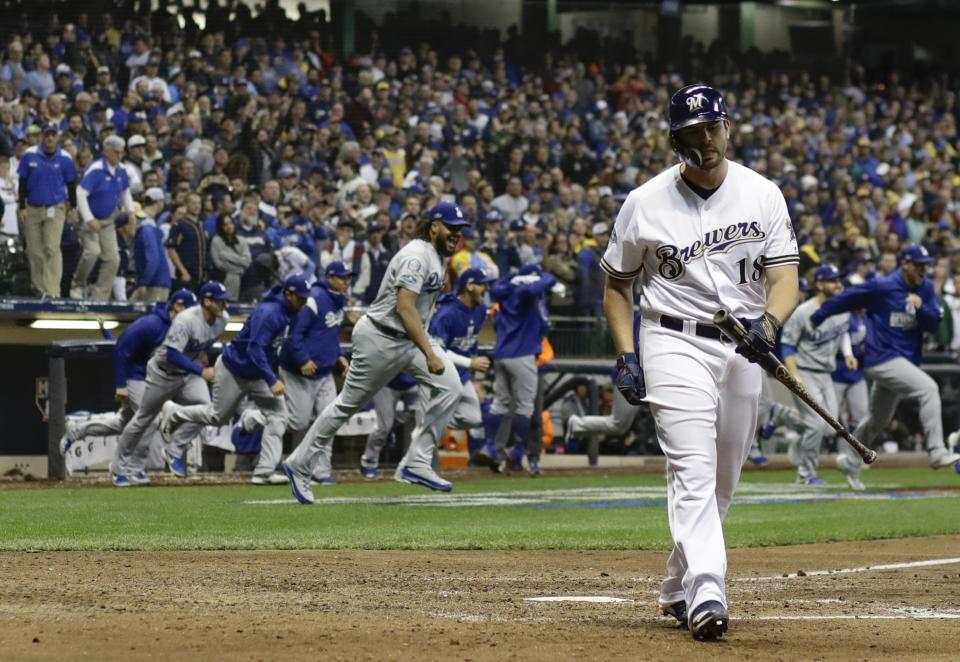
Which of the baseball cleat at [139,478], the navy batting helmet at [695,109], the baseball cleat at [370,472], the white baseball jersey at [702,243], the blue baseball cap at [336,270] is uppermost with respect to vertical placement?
the navy batting helmet at [695,109]

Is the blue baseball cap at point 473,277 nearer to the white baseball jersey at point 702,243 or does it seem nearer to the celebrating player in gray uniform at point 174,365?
the celebrating player in gray uniform at point 174,365

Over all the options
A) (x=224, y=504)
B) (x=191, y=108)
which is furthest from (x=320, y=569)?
(x=191, y=108)

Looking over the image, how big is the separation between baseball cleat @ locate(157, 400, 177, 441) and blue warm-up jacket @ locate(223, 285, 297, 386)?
2.60 ft

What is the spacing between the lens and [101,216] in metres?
17.5

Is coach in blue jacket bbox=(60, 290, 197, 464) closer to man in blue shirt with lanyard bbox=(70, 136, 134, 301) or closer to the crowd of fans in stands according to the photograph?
man in blue shirt with lanyard bbox=(70, 136, 134, 301)

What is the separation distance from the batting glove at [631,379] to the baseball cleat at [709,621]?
86 cm

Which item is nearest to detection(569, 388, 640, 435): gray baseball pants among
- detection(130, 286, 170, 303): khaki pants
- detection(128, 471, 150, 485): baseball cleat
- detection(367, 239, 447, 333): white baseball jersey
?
detection(128, 471, 150, 485): baseball cleat

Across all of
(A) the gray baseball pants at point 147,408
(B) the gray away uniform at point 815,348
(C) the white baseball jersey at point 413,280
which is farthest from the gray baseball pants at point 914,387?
A: (A) the gray baseball pants at point 147,408

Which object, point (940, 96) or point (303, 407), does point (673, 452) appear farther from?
point (940, 96)

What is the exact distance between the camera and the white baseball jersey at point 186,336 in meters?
14.8

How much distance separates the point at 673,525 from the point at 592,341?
14.7m

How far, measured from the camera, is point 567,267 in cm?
2055

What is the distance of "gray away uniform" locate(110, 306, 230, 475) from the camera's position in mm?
14859

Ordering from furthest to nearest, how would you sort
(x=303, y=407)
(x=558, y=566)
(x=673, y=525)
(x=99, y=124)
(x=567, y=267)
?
(x=567, y=267), (x=99, y=124), (x=303, y=407), (x=558, y=566), (x=673, y=525)
